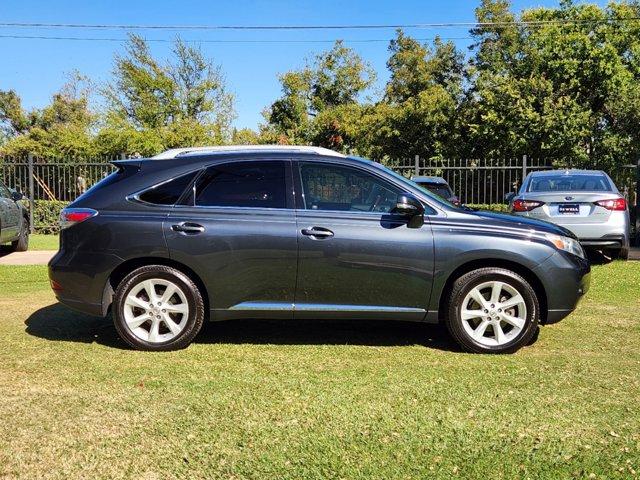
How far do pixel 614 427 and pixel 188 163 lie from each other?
3708 millimetres

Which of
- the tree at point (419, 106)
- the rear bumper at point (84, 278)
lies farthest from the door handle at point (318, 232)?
the tree at point (419, 106)

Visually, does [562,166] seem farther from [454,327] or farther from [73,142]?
[73,142]

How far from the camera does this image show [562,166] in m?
17.6

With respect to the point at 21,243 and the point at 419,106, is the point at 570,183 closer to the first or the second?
the point at 21,243

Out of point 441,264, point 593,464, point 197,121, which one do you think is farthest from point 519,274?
point 197,121

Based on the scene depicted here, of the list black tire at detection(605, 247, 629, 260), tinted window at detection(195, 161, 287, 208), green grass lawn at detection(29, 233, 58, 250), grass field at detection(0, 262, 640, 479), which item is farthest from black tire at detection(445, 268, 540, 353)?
green grass lawn at detection(29, 233, 58, 250)

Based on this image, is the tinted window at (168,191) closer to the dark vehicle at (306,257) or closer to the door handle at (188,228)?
the dark vehicle at (306,257)

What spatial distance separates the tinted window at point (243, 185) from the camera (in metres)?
5.15

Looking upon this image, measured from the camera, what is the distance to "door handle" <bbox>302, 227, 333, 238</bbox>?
16.3 ft

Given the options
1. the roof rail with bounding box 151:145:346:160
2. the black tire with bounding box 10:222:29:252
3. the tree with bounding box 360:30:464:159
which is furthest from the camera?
the tree with bounding box 360:30:464:159

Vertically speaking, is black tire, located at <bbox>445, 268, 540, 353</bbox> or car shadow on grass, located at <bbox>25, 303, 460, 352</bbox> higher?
black tire, located at <bbox>445, 268, 540, 353</bbox>

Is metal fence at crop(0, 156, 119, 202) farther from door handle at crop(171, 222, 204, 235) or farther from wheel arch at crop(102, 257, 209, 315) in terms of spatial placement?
door handle at crop(171, 222, 204, 235)

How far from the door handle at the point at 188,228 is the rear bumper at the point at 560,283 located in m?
2.74

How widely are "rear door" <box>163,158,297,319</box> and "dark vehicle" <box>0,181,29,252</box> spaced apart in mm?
7139
